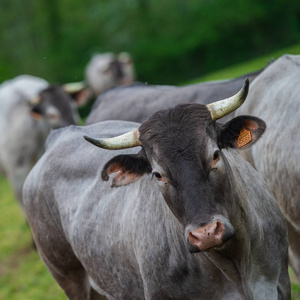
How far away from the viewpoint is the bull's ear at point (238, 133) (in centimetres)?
376

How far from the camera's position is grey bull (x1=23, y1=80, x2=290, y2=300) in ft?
11.3

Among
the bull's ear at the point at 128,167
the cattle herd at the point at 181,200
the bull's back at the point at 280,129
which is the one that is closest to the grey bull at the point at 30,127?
the cattle herd at the point at 181,200

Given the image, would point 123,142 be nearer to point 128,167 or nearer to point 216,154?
point 128,167

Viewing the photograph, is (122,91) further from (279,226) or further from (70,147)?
(279,226)

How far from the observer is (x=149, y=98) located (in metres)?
7.73

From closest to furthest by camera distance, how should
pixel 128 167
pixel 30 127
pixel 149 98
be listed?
pixel 128 167 → pixel 149 98 → pixel 30 127

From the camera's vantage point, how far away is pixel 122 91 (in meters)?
8.51

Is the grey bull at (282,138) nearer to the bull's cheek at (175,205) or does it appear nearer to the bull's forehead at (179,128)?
the bull's forehead at (179,128)

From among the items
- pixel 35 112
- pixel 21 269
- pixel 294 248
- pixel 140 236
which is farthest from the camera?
pixel 35 112

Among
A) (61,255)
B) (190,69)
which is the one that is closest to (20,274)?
(61,255)

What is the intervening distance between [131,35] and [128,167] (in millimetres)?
29638

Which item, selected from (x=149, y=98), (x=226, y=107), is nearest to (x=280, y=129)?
(x=226, y=107)

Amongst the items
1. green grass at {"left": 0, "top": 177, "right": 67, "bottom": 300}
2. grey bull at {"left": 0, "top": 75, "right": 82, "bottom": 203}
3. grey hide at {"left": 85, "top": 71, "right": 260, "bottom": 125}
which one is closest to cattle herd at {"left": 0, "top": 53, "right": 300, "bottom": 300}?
grey hide at {"left": 85, "top": 71, "right": 260, "bottom": 125}

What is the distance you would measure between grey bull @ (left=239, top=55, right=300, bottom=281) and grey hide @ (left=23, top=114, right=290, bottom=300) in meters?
0.54
